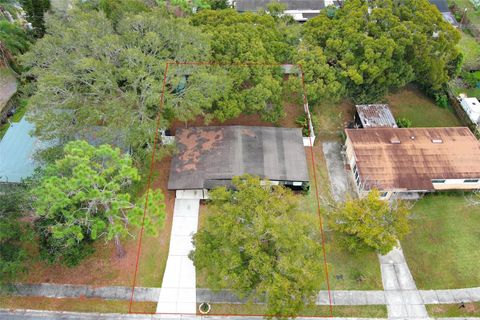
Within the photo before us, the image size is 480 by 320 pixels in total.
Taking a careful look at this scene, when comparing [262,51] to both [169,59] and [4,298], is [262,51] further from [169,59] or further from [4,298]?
[4,298]

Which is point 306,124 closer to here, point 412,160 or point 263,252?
point 412,160

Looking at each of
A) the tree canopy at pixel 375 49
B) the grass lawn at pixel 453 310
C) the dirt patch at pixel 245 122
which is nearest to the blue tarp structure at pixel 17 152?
the dirt patch at pixel 245 122

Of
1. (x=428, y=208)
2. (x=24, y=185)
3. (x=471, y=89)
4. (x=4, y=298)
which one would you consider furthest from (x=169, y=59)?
(x=471, y=89)

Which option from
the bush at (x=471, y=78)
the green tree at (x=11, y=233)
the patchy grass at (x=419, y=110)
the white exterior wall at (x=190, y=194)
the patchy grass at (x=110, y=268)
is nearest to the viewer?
the green tree at (x=11, y=233)

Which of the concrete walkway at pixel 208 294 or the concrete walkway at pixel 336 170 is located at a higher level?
the concrete walkway at pixel 336 170

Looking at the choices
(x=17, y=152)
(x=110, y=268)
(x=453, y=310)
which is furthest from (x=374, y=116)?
(x=17, y=152)

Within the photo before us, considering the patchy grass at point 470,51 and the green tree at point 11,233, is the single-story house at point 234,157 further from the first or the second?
the patchy grass at point 470,51

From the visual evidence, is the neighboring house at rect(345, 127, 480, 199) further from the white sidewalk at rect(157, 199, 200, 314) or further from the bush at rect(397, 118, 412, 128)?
the white sidewalk at rect(157, 199, 200, 314)
